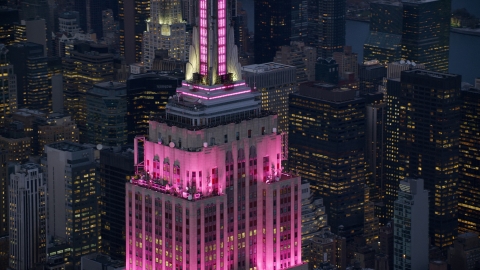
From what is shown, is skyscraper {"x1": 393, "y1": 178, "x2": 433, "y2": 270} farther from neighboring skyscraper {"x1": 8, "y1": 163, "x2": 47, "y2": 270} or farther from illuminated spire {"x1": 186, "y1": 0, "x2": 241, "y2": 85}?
illuminated spire {"x1": 186, "y1": 0, "x2": 241, "y2": 85}

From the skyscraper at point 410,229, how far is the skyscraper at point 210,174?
76524mm

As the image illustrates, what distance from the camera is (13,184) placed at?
182875 mm

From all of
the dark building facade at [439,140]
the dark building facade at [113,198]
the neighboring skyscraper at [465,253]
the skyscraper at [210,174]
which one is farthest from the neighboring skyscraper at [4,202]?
the skyscraper at [210,174]

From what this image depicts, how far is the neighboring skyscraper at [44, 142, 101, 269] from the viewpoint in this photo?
18462 cm

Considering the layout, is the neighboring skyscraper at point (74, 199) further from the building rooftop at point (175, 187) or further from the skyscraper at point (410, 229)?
the building rooftop at point (175, 187)

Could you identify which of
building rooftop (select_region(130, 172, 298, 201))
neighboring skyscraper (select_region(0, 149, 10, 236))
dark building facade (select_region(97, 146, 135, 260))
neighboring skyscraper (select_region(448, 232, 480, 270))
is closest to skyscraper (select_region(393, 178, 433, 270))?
neighboring skyscraper (select_region(448, 232, 480, 270))

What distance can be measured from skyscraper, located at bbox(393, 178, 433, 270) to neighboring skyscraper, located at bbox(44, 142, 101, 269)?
34.7 meters

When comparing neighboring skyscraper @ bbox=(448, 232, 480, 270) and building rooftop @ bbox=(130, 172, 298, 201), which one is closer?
building rooftop @ bbox=(130, 172, 298, 201)

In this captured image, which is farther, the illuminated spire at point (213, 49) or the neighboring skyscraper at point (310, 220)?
the neighboring skyscraper at point (310, 220)

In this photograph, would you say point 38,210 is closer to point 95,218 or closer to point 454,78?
point 95,218

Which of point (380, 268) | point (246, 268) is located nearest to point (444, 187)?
point (380, 268)

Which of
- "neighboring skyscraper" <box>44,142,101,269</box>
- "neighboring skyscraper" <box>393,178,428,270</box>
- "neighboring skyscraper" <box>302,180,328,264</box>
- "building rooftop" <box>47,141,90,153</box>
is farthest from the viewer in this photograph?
"building rooftop" <box>47,141,90,153</box>

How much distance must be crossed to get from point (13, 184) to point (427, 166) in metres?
51.8

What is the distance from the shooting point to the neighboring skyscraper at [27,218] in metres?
181
